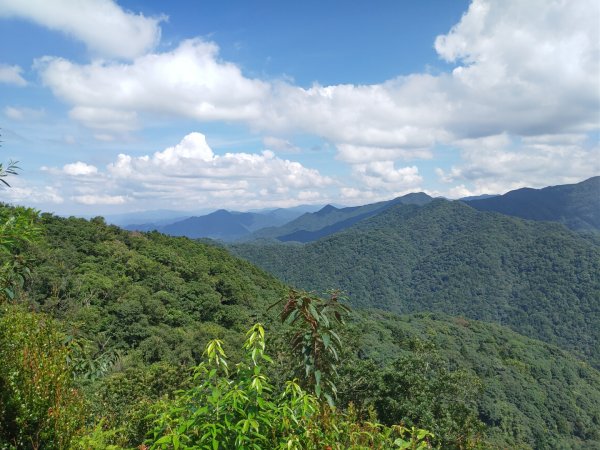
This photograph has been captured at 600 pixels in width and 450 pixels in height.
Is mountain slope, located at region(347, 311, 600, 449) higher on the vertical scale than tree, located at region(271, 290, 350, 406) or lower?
lower

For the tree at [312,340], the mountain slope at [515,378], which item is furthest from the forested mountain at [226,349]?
the tree at [312,340]

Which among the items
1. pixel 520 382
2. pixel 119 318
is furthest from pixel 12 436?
pixel 520 382

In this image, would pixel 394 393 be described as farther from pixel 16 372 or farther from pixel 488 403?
pixel 488 403

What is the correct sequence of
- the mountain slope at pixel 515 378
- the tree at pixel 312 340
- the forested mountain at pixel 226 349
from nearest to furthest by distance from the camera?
the tree at pixel 312 340, the forested mountain at pixel 226 349, the mountain slope at pixel 515 378

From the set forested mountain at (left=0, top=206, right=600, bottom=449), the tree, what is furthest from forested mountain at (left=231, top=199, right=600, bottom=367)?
the tree

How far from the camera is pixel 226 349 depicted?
26734mm

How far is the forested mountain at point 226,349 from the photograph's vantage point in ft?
39.9

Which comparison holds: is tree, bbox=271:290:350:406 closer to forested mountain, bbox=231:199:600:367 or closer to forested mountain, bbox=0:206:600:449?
forested mountain, bbox=0:206:600:449

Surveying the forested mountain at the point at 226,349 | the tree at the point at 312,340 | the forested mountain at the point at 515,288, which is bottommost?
the forested mountain at the point at 515,288

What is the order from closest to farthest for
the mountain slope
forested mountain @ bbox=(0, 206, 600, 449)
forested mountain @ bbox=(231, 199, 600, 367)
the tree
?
the tree → forested mountain @ bbox=(0, 206, 600, 449) → the mountain slope → forested mountain @ bbox=(231, 199, 600, 367)

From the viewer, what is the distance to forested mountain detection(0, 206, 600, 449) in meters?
12.2

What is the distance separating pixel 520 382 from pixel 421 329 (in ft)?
68.7

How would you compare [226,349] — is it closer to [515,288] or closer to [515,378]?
[515,378]

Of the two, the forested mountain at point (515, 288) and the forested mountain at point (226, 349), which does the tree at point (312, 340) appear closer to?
the forested mountain at point (226, 349)
